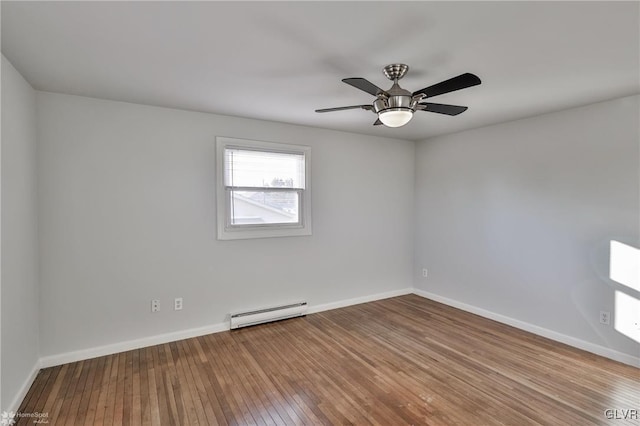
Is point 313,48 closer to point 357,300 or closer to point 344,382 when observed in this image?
point 344,382

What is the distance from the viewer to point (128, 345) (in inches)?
120

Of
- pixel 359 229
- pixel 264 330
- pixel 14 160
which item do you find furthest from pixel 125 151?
pixel 359 229

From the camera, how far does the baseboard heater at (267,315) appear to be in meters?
3.55

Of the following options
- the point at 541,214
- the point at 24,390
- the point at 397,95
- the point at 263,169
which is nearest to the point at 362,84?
the point at 397,95

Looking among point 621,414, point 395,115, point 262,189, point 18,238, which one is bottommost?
point 621,414

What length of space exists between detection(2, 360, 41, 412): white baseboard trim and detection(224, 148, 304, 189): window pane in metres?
2.30

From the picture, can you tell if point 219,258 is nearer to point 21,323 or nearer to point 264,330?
point 264,330

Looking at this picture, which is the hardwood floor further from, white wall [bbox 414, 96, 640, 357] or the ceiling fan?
the ceiling fan

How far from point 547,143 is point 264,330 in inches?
149

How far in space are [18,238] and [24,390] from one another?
114 centimetres

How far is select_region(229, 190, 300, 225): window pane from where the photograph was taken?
3625 millimetres

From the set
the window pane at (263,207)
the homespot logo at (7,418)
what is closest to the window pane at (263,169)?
the window pane at (263,207)

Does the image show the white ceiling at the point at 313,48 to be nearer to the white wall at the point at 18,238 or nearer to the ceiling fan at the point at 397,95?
the ceiling fan at the point at 397,95

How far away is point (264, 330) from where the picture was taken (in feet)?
11.6
